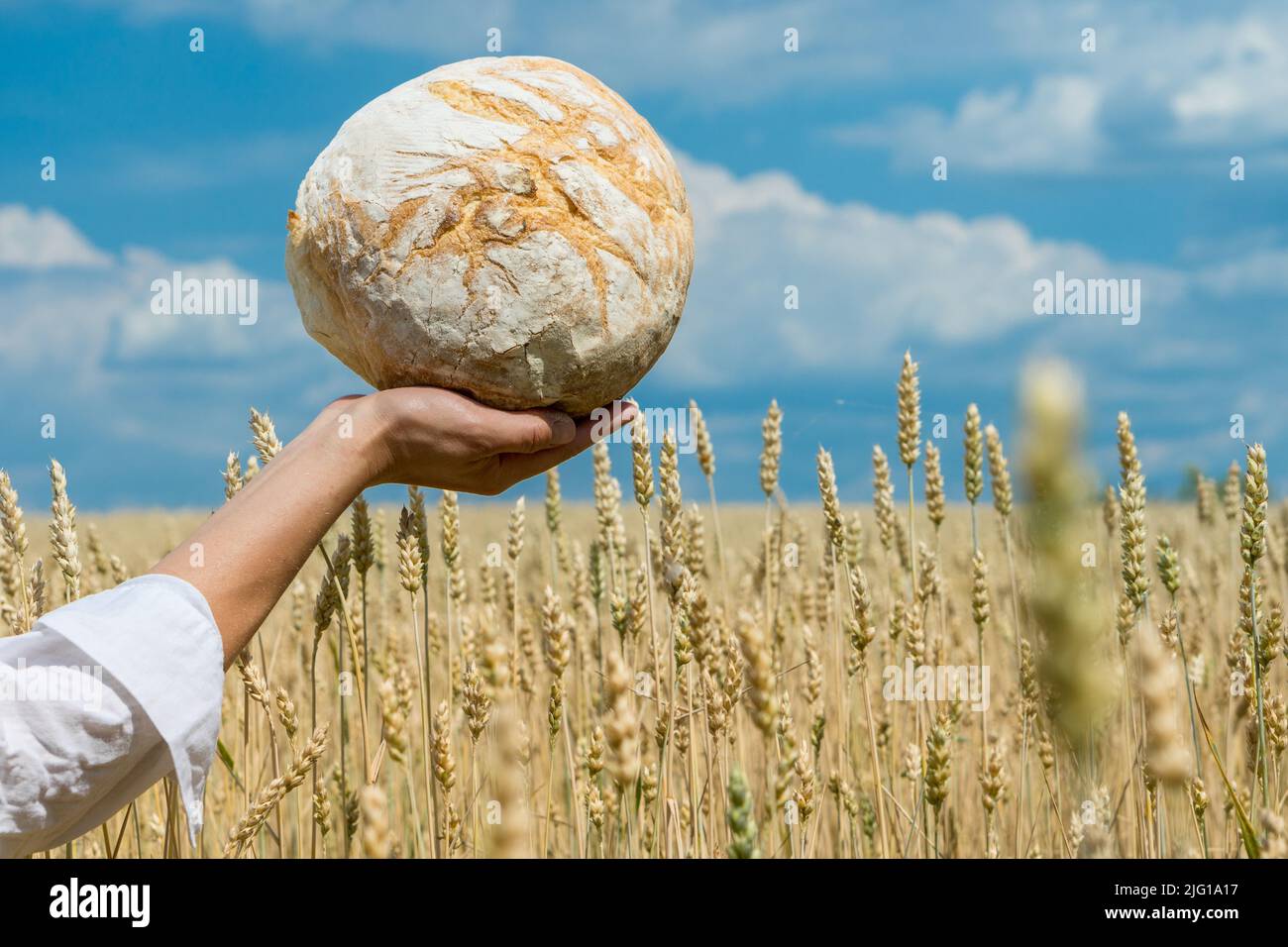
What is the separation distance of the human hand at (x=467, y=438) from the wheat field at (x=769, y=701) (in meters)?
0.12

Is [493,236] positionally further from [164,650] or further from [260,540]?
[164,650]

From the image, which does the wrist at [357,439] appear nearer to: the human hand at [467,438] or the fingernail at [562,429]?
the human hand at [467,438]

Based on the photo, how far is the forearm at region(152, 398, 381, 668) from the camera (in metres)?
1.57

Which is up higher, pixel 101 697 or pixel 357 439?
pixel 357 439

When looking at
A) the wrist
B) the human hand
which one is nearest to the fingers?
the human hand

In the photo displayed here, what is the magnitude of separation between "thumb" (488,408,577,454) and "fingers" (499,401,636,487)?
38mm

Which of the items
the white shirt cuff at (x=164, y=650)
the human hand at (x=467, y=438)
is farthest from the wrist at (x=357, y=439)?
the white shirt cuff at (x=164, y=650)

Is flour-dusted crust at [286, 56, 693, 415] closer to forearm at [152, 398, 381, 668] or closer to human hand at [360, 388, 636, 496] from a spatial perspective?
human hand at [360, 388, 636, 496]

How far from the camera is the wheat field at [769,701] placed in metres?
0.98

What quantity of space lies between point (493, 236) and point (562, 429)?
1.47ft

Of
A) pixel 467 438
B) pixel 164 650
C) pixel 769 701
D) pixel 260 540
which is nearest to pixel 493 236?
pixel 467 438

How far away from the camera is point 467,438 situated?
204 centimetres
